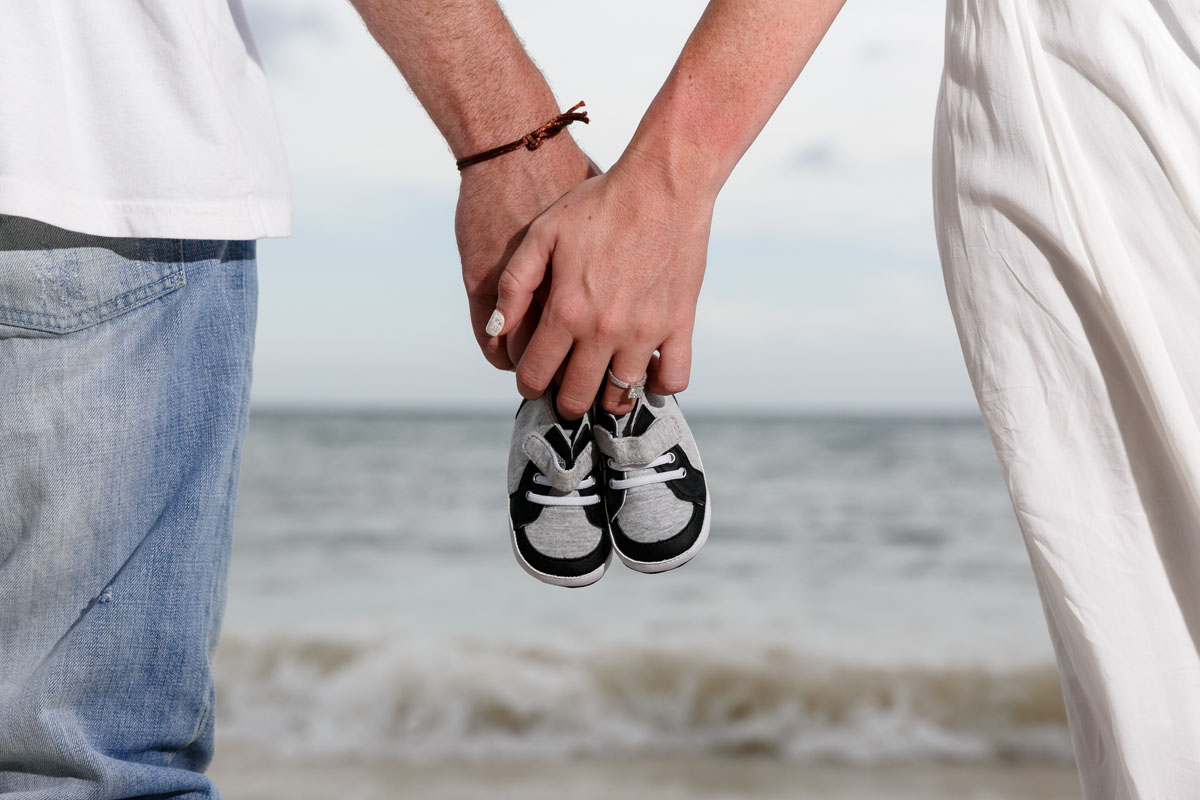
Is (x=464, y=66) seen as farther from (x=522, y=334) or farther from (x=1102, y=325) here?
(x=1102, y=325)

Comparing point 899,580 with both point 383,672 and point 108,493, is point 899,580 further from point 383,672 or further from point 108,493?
point 108,493

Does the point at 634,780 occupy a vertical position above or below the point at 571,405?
below

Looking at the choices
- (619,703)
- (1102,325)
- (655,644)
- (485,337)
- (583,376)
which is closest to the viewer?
(1102,325)

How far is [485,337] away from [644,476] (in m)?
0.27

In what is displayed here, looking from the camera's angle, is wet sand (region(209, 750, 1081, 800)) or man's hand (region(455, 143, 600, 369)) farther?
wet sand (region(209, 750, 1081, 800))

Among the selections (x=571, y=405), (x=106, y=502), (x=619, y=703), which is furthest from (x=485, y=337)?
(x=619, y=703)

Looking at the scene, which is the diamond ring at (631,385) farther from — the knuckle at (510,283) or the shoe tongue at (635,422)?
the knuckle at (510,283)

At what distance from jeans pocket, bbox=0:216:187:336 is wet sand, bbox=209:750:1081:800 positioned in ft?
8.80

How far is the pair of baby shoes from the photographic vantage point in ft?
3.92

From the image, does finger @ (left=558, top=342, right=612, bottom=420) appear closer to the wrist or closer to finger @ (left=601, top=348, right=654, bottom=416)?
finger @ (left=601, top=348, right=654, bottom=416)

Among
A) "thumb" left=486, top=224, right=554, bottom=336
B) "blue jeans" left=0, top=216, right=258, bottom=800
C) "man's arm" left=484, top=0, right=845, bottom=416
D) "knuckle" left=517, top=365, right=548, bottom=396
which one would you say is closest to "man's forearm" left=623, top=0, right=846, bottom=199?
"man's arm" left=484, top=0, right=845, bottom=416

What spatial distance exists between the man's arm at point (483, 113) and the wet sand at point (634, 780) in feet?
8.27

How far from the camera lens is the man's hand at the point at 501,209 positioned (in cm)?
119

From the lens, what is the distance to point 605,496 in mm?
1251
